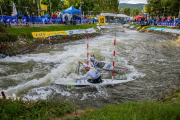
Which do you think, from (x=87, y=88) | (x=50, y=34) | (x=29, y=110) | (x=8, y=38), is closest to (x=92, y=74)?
(x=87, y=88)

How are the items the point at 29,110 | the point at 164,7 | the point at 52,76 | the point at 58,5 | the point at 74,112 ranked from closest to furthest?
1. the point at 29,110
2. the point at 74,112
3. the point at 52,76
4. the point at 164,7
5. the point at 58,5

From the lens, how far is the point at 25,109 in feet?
12.6

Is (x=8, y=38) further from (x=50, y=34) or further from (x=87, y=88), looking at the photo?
(x=87, y=88)

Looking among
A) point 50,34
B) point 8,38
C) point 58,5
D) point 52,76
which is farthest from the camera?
point 58,5

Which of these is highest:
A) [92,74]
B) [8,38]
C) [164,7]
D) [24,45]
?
[164,7]

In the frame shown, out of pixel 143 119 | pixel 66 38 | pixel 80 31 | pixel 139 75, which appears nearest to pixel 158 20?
pixel 80 31

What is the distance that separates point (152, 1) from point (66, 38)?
34.8 meters

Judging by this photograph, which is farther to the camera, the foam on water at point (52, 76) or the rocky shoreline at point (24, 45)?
the rocky shoreline at point (24, 45)

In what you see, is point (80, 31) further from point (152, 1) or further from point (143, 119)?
point (152, 1)

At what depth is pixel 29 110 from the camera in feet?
12.8

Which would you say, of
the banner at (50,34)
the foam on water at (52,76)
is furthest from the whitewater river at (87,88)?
the banner at (50,34)

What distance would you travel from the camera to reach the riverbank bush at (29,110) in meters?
3.47

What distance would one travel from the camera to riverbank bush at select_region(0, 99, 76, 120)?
3.47 metres

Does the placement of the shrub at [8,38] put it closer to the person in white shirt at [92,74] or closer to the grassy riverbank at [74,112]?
the person in white shirt at [92,74]
